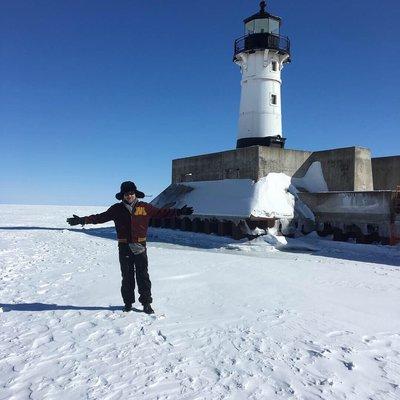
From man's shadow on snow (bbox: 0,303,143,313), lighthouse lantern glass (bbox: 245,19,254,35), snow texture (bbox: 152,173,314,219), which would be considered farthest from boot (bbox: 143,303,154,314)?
lighthouse lantern glass (bbox: 245,19,254,35)

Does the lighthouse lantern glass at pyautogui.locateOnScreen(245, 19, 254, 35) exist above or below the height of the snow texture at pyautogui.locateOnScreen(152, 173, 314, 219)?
above

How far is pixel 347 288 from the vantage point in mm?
7508

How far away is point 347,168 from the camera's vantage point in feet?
58.9

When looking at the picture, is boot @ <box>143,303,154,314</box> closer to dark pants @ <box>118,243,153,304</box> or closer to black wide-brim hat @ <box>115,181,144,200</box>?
dark pants @ <box>118,243,153,304</box>

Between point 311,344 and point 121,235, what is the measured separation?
8.69 ft

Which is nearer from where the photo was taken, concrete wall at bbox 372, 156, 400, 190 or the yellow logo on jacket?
the yellow logo on jacket

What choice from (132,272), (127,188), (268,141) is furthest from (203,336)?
(268,141)

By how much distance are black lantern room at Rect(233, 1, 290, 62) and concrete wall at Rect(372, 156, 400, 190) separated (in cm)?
752

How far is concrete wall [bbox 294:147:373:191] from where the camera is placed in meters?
17.7

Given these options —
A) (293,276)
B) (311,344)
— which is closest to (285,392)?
(311,344)

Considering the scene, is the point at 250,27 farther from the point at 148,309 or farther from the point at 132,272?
the point at 148,309

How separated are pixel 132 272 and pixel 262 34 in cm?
1912

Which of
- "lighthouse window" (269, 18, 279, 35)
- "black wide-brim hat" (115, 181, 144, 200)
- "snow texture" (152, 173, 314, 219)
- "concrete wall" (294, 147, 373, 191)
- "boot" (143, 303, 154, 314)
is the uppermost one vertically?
"lighthouse window" (269, 18, 279, 35)

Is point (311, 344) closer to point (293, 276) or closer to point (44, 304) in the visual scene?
point (44, 304)
